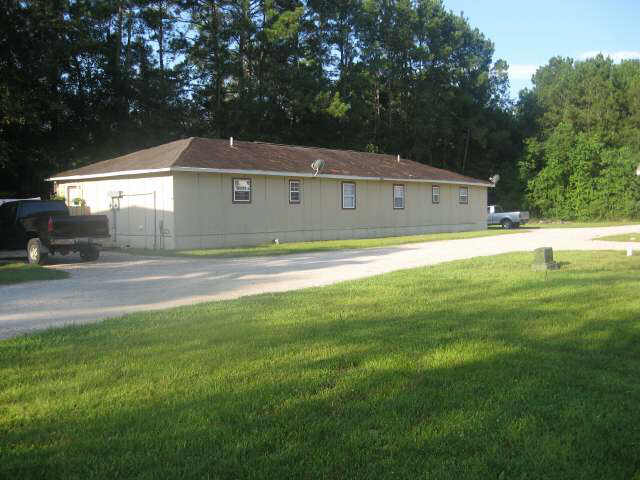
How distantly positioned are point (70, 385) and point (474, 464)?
11.0ft

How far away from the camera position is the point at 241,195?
78.9 ft

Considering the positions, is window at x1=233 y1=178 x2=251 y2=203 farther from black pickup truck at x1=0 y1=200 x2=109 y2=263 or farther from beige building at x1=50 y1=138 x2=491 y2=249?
black pickup truck at x1=0 y1=200 x2=109 y2=263

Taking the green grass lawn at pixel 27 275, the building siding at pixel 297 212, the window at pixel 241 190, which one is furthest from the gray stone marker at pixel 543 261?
the window at pixel 241 190

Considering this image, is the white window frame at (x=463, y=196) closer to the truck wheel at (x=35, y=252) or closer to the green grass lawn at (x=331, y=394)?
the truck wheel at (x=35, y=252)

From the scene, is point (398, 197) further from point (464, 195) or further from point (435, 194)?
point (464, 195)

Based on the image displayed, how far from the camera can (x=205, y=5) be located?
137 ft

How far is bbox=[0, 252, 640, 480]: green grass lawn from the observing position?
3756 mm

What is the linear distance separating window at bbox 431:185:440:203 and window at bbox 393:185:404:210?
9.54 feet

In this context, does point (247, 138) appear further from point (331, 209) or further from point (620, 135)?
point (620, 135)

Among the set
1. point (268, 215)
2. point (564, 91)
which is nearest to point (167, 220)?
point (268, 215)

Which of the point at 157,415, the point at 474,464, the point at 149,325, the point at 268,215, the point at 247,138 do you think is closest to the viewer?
the point at 474,464

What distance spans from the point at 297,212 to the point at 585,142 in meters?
31.3

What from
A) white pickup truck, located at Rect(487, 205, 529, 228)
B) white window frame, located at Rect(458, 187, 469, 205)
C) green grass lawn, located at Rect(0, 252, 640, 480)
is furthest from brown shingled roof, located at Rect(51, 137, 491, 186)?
green grass lawn, located at Rect(0, 252, 640, 480)

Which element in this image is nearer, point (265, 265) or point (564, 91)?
point (265, 265)
